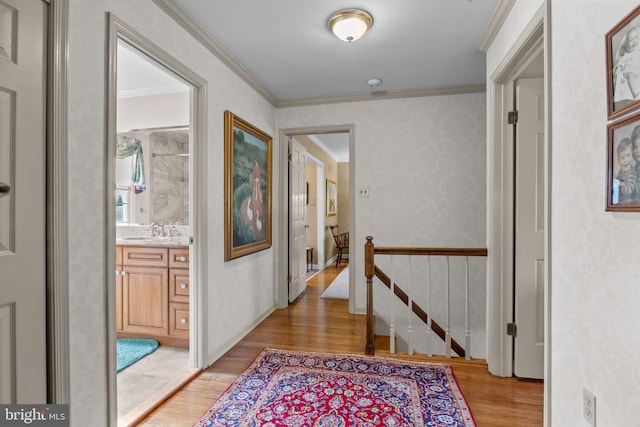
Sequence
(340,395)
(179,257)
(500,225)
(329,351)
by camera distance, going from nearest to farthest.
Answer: (340,395), (500,225), (329,351), (179,257)

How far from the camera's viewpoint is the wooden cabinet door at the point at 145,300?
2.85 m

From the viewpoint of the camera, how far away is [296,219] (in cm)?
438

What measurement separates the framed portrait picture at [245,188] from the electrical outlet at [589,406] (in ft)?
7.78

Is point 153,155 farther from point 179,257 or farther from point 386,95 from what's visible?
point 386,95

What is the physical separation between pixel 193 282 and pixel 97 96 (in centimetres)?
136

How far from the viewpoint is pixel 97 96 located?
1.58 metres

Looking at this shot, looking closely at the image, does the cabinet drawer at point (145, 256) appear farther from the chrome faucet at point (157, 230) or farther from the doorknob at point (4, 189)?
the doorknob at point (4, 189)

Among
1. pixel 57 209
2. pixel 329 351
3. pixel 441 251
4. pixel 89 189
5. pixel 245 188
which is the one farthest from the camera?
pixel 245 188

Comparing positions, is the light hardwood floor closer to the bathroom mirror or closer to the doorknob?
the doorknob

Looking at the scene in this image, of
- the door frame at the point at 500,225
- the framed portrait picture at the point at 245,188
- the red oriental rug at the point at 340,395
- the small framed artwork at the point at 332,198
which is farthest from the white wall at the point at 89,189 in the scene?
the small framed artwork at the point at 332,198

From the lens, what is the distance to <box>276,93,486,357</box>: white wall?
3492 millimetres

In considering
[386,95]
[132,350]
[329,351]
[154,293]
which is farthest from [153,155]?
[329,351]

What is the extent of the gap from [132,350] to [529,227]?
3244 mm

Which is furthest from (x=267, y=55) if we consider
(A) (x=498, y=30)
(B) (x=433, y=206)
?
(B) (x=433, y=206)
